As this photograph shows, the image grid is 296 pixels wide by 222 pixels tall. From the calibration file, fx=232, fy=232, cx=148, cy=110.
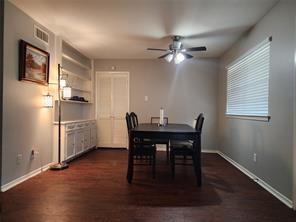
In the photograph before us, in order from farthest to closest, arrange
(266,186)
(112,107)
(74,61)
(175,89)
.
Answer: (112,107), (175,89), (74,61), (266,186)

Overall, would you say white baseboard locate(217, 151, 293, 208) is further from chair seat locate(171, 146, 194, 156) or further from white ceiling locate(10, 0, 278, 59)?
white ceiling locate(10, 0, 278, 59)

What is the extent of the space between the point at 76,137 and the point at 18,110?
1758 millimetres

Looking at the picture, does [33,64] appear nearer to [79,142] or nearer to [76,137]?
[76,137]

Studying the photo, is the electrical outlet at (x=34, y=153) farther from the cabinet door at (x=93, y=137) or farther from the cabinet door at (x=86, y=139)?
the cabinet door at (x=93, y=137)

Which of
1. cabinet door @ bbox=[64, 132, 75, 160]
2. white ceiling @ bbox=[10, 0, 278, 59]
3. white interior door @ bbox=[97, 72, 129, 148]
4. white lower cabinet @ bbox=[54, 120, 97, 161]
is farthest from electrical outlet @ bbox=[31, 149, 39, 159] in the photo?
white interior door @ bbox=[97, 72, 129, 148]

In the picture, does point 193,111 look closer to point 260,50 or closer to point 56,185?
point 260,50

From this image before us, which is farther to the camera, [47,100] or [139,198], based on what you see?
[47,100]

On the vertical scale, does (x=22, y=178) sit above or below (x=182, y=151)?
below

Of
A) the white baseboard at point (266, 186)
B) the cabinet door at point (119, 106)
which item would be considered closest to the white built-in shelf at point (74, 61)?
the cabinet door at point (119, 106)

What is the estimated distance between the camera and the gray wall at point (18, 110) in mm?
2973

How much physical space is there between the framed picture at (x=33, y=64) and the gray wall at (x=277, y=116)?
3391 millimetres

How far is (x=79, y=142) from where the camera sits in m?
5.03

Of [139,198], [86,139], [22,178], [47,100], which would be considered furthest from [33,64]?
[139,198]

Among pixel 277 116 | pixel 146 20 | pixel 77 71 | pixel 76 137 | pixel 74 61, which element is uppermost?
pixel 146 20
